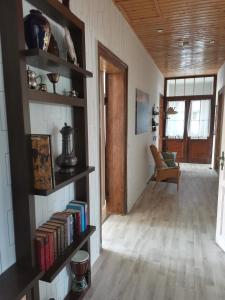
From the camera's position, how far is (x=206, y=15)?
9.46 ft

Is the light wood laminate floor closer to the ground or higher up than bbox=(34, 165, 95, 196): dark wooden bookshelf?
closer to the ground

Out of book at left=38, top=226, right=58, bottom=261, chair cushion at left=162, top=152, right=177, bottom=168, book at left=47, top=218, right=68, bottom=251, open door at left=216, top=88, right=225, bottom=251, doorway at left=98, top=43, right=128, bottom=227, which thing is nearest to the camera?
book at left=38, top=226, right=58, bottom=261

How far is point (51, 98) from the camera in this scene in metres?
1.35

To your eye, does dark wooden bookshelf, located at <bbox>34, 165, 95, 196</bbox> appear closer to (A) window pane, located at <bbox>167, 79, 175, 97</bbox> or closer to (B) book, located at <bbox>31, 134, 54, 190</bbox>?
(B) book, located at <bbox>31, 134, 54, 190</bbox>

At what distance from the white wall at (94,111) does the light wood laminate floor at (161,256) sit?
274mm

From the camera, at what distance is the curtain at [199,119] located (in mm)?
7305

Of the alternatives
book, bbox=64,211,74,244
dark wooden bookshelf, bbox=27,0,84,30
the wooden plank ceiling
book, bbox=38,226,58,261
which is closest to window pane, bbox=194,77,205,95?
the wooden plank ceiling

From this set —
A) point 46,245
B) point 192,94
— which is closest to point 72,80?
point 46,245

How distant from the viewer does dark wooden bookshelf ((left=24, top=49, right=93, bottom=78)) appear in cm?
112

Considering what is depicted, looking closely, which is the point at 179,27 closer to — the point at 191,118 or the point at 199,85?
the point at 199,85

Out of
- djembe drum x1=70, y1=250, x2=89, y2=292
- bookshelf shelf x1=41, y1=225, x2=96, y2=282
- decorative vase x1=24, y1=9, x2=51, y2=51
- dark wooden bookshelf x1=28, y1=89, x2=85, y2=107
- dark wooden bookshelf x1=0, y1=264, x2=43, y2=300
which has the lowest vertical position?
djembe drum x1=70, y1=250, x2=89, y2=292

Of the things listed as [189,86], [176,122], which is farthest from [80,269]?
[189,86]

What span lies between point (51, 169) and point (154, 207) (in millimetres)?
2918

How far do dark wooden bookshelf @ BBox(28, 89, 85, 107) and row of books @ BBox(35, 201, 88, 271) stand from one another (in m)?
0.80
